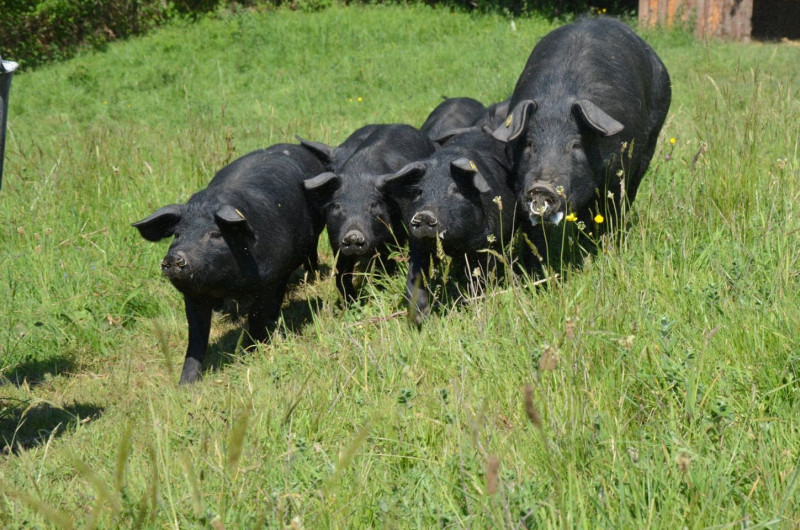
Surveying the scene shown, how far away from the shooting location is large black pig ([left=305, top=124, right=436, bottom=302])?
242 inches

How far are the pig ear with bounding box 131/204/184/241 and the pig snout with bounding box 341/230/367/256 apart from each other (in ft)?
3.56

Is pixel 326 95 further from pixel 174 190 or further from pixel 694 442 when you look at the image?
pixel 694 442

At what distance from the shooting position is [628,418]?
3357 mm

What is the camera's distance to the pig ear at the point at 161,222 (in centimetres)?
568

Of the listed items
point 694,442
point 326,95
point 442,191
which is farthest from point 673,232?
point 326,95

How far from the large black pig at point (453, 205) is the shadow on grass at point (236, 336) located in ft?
2.60

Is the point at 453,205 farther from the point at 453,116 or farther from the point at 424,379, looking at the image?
the point at 453,116

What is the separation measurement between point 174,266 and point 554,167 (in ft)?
7.72

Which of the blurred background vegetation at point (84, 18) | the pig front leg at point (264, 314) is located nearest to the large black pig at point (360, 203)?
the pig front leg at point (264, 314)

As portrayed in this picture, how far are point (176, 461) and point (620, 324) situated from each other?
1.92 meters

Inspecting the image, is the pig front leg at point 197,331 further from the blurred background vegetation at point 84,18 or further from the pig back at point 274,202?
the blurred background vegetation at point 84,18

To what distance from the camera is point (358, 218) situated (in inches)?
243

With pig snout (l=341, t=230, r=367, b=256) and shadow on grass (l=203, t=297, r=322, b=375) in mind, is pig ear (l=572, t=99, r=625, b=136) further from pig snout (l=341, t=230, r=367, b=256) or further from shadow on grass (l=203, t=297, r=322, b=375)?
shadow on grass (l=203, t=297, r=322, b=375)

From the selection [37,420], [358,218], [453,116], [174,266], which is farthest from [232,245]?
[453,116]
